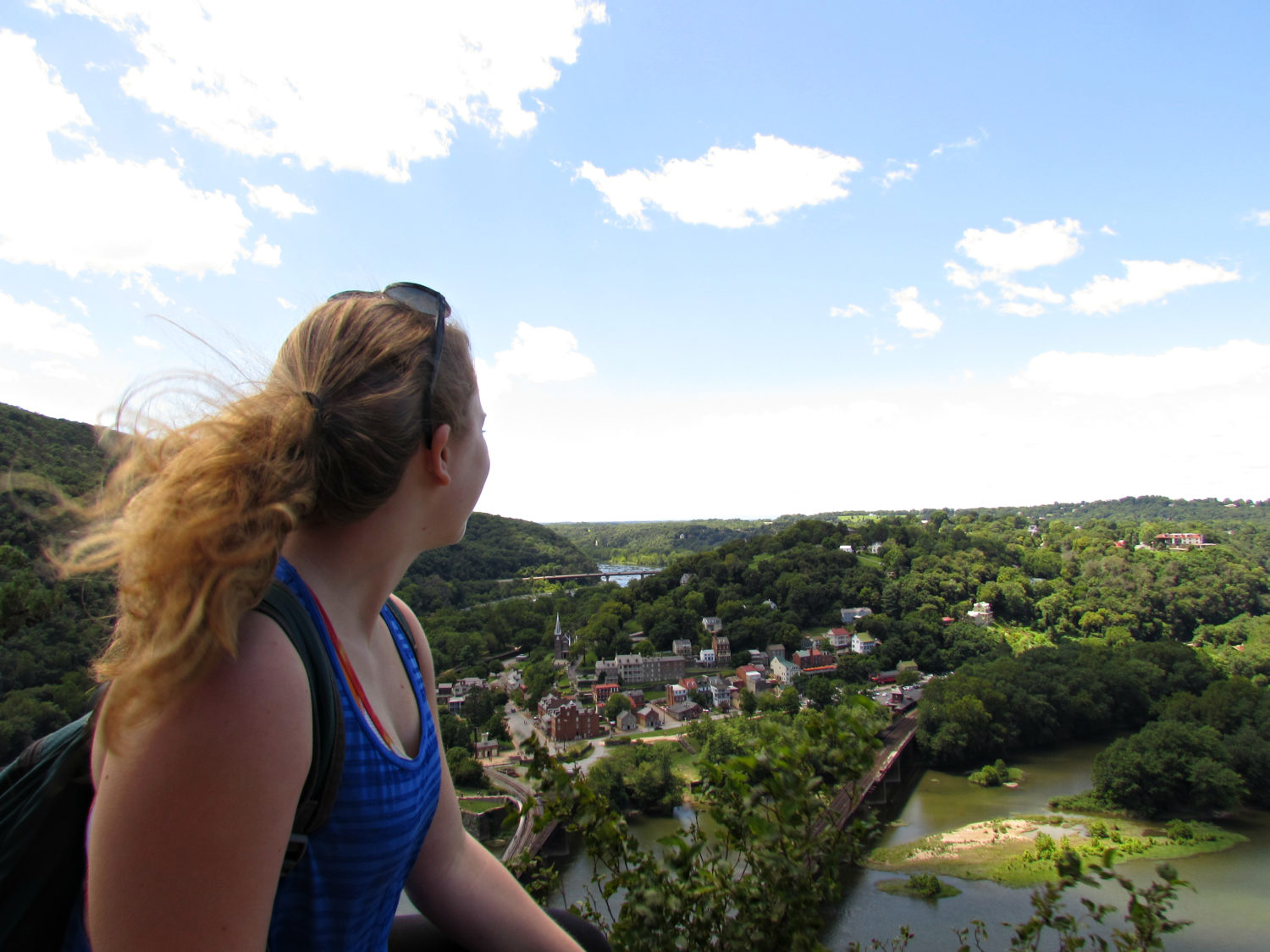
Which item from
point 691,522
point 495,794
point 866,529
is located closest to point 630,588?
point 866,529

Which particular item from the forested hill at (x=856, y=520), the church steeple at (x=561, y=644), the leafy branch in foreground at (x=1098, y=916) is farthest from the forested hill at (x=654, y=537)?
the leafy branch in foreground at (x=1098, y=916)

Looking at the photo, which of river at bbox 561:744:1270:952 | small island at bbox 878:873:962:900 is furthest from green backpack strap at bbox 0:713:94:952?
small island at bbox 878:873:962:900

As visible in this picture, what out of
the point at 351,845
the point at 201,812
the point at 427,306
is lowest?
the point at 351,845

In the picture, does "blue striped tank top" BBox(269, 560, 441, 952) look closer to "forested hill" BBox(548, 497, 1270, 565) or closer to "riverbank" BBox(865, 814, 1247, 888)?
"riverbank" BBox(865, 814, 1247, 888)

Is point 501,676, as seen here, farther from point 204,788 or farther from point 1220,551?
point 1220,551

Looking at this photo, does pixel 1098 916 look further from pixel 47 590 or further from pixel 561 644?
pixel 561 644

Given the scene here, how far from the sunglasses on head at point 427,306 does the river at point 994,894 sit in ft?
22.0

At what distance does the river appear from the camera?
32.7 ft

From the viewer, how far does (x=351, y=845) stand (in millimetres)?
731

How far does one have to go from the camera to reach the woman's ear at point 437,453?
867 millimetres

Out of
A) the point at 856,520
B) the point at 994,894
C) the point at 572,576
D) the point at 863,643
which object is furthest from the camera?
the point at 856,520

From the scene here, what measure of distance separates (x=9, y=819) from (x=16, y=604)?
49.0 ft

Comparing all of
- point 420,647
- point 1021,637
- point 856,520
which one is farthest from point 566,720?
point 856,520

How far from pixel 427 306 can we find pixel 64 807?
693 millimetres
